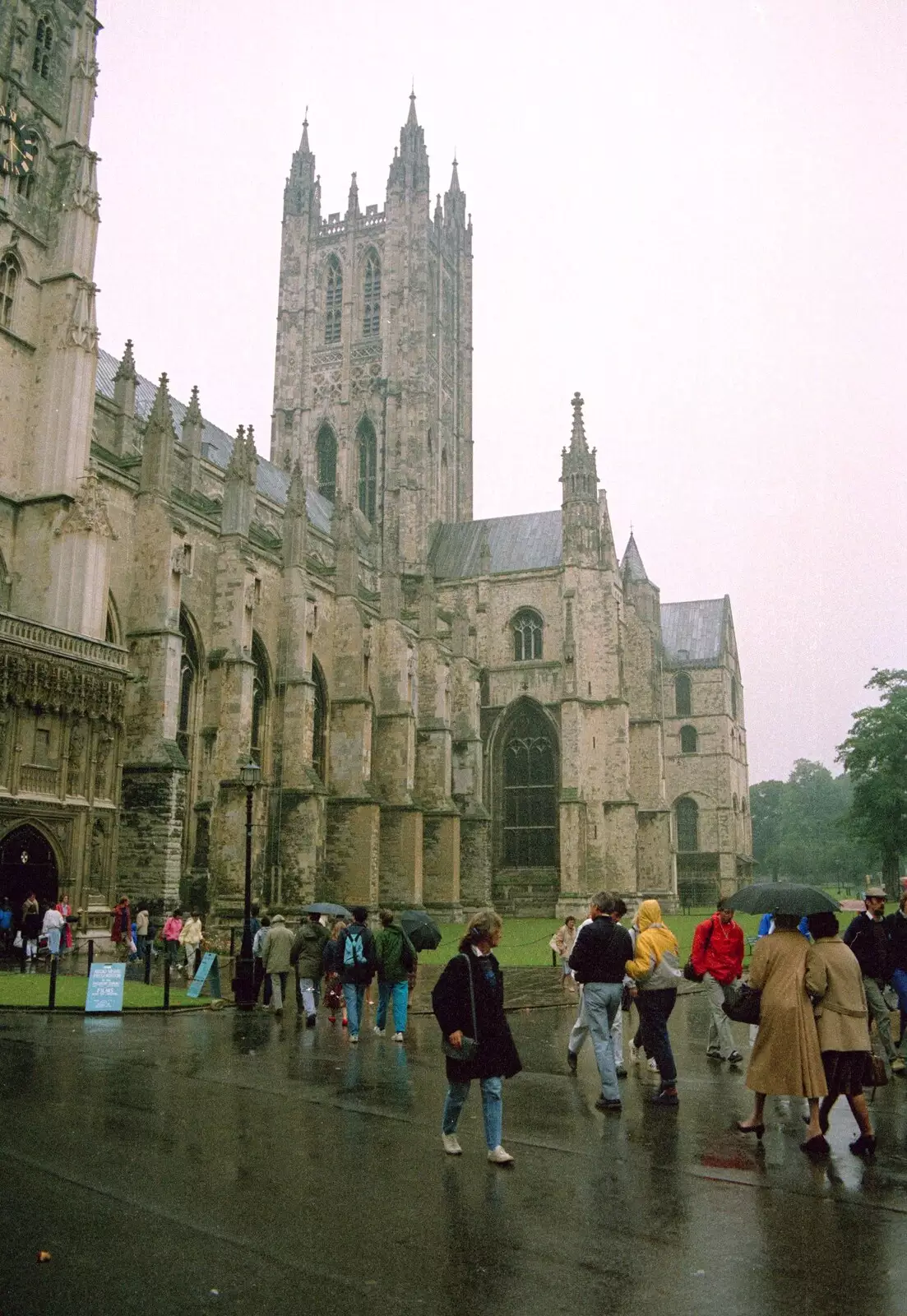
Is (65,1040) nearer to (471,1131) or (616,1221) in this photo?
(471,1131)

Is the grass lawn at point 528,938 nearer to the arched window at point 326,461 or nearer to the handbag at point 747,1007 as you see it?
the handbag at point 747,1007

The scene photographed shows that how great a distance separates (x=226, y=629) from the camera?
99.5 ft

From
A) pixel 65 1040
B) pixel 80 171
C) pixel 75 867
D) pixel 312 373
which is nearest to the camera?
pixel 65 1040

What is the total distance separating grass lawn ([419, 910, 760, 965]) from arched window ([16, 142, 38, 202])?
70.9 feet

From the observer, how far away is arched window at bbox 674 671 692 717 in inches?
2606

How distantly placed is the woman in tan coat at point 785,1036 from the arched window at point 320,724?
99.4ft

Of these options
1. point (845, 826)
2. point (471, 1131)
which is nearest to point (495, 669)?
point (845, 826)

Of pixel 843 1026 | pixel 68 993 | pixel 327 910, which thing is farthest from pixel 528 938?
pixel 843 1026

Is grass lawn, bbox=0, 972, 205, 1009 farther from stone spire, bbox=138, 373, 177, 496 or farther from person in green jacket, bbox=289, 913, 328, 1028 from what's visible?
stone spire, bbox=138, 373, 177, 496

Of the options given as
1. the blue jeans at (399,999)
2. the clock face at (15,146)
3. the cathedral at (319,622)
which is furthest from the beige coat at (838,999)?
the clock face at (15,146)

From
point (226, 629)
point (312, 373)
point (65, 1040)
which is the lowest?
A: point (65, 1040)

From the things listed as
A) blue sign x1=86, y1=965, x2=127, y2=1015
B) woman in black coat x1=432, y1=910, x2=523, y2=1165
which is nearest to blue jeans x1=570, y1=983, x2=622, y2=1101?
woman in black coat x1=432, y1=910, x2=523, y2=1165

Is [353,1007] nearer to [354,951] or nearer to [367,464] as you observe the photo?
[354,951]

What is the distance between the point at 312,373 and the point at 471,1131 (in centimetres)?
5508
